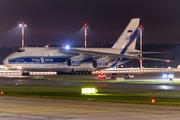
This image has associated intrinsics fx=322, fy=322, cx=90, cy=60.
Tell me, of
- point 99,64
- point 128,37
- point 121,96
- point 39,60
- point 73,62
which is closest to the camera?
point 121,96

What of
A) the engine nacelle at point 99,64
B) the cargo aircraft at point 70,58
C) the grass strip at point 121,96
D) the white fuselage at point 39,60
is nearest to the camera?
the grass strip at point 121,96

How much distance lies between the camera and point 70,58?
52.1 meters

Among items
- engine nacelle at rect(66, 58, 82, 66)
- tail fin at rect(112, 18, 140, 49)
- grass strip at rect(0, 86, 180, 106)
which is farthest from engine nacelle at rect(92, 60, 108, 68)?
grass strip at rect(0, 86, 180, 106)

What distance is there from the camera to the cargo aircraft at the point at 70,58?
48.8 metres

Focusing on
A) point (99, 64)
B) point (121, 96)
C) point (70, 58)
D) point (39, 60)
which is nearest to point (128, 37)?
point (99, 64)

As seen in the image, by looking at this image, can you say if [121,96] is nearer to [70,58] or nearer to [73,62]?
[73,62]

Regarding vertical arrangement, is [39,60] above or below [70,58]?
below

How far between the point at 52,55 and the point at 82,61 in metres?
5.59

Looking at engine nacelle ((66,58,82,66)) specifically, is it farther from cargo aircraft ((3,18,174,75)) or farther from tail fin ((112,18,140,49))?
tail fin ((112,18,140,49))

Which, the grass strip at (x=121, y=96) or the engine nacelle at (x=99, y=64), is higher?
the engine nacelle at (x=99, y=64)

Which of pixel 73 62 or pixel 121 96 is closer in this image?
pixel 121 96

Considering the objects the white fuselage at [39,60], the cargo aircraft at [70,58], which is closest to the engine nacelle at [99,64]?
the cargo aircraft at [70,58]

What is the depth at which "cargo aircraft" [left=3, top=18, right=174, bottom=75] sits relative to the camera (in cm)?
4878

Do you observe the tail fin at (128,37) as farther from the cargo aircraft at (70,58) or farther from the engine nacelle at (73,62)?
the engine nacelle at (73,62)
